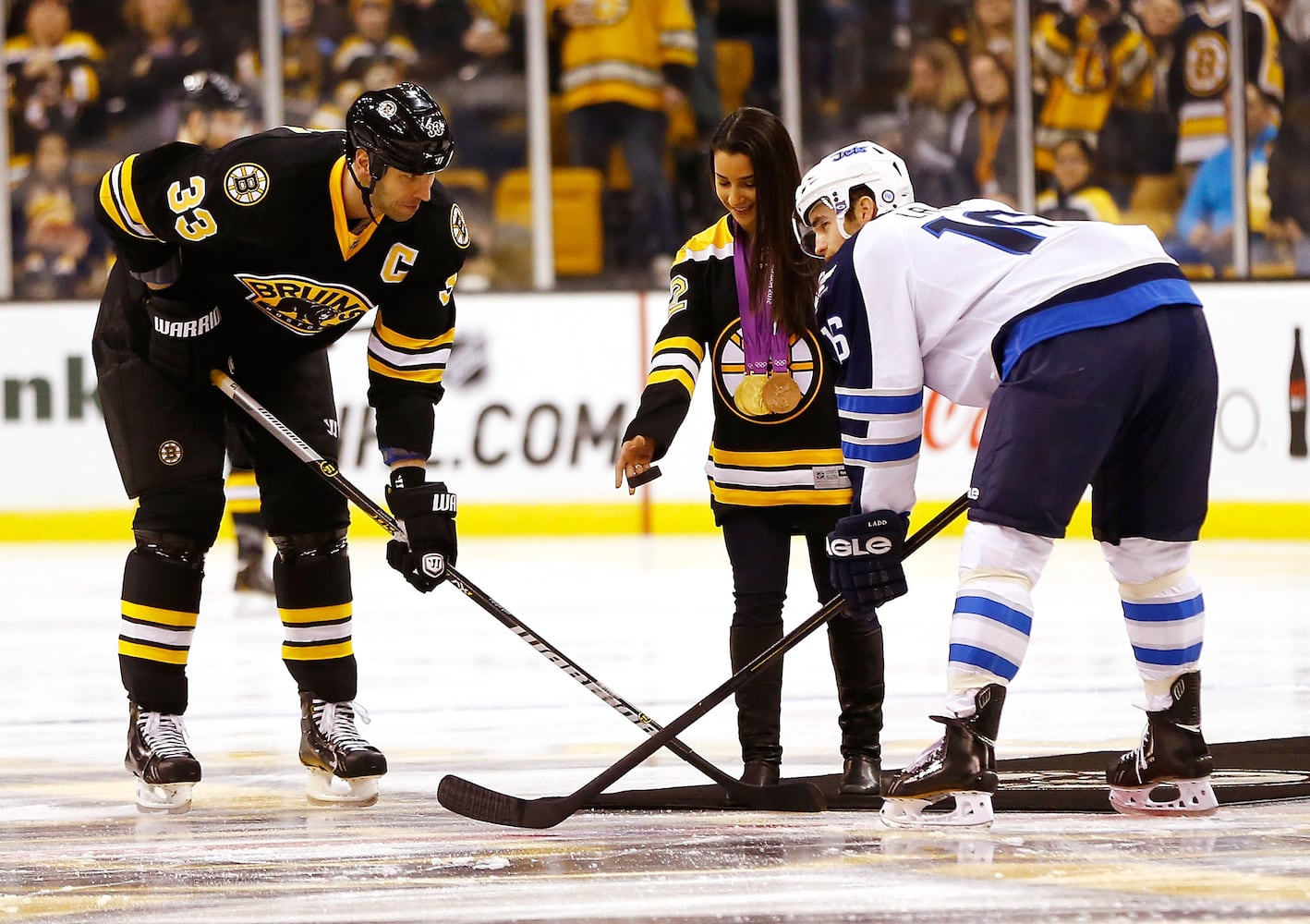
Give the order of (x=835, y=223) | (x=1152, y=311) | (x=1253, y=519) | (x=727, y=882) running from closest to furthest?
(x=727, y=882)
(x=1152, y=311)
(x=835, y=223)
(x=1253, y=519)

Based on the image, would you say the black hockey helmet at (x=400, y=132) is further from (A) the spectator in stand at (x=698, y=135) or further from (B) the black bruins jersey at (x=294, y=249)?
(A) the spectator in stand at (x=698, y=135)

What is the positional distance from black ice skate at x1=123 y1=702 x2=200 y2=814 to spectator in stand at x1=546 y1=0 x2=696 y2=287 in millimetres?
5755

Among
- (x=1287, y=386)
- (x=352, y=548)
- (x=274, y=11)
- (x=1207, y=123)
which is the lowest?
(x=352, y=548)

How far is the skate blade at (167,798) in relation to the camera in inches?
113

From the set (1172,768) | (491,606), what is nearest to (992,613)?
(1172,768)

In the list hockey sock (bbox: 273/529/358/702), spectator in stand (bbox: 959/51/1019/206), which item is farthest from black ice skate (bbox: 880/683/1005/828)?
spectator in stand (bbox: 959/51/1019/206)

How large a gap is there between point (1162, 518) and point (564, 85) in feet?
20.7

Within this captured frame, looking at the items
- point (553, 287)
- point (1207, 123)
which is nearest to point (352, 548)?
point (553, 287)

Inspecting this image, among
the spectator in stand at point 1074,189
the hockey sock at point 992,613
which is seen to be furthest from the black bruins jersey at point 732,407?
the spectator in stand at point 1074,189

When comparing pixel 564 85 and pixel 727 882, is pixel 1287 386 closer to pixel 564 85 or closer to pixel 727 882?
pixel 564 85

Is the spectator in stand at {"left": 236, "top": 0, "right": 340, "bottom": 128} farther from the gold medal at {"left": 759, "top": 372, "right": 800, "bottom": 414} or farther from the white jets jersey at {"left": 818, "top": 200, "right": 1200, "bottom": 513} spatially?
the white jets jersey at {"left": 818, "top": 200, "right": 1200, "bottom": 513}

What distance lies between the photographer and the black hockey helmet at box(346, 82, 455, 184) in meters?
2.75

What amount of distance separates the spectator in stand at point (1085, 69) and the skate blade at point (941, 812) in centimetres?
648

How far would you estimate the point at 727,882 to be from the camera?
2311 millimetres
